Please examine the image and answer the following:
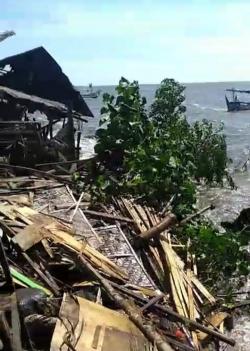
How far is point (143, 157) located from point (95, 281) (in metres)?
5.46

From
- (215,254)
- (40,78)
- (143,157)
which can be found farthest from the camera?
(40,78)

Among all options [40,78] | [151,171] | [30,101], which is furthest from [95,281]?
[40,78]

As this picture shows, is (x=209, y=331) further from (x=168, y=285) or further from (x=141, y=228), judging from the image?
(x=141, y=228)

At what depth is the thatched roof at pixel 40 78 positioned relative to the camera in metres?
18.6

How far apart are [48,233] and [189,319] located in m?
2.45

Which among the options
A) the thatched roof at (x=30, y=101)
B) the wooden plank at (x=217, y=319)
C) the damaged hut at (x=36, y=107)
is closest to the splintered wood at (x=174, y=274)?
the wooden plank at (x=217, y=319)

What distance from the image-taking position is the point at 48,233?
25.1 feet

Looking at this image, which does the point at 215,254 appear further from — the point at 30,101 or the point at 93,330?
the point at 30,101

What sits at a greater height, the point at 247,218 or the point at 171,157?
the point at 171,157

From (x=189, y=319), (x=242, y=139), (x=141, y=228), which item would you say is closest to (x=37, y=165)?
(x=141, y=228)

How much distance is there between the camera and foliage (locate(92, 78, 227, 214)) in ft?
37.0

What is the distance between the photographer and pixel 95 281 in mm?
6734

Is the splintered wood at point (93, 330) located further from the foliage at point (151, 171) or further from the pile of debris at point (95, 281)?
the foliage at point (151, 171)

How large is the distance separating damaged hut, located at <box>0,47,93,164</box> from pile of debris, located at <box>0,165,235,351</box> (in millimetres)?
4465
